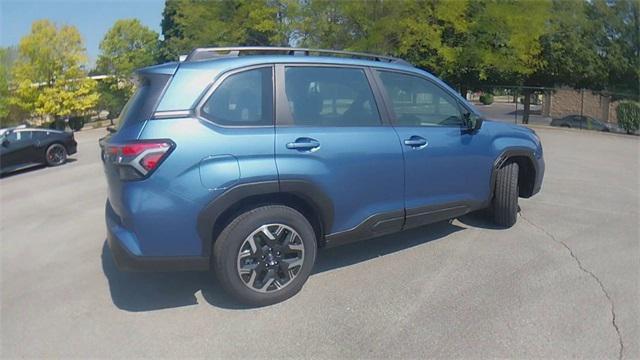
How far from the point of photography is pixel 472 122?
13.3 feet

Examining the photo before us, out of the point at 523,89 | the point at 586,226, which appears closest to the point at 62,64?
the point at 523,89

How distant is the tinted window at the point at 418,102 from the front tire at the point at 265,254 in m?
1.32

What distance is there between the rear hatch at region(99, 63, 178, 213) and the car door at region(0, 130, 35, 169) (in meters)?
9.58

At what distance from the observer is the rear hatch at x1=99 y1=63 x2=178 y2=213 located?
2844mm

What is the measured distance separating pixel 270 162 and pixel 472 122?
212 centimetres

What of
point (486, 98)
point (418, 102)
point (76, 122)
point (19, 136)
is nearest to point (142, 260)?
point (418, 102)

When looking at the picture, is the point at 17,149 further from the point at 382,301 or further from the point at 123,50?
the point at 123,50

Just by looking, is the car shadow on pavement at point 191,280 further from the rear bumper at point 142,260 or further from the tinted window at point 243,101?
the tinted window at point 243,101

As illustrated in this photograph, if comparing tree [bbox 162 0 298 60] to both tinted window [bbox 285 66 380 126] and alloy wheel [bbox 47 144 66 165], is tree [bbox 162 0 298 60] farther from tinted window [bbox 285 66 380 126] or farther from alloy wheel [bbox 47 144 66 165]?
tinted window [bbox 285 66 380 126]

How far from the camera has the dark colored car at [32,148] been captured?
34.8ft

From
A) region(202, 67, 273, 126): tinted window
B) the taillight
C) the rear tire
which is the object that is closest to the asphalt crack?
the rear tire

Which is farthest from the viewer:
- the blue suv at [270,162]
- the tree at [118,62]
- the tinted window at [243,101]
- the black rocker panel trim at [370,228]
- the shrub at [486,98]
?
the tree at [118,62]

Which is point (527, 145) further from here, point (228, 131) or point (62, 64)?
point (62, 64)

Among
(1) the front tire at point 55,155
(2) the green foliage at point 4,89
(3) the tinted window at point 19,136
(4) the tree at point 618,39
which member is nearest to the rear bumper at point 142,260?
(3) the tinted window at point 19,136
